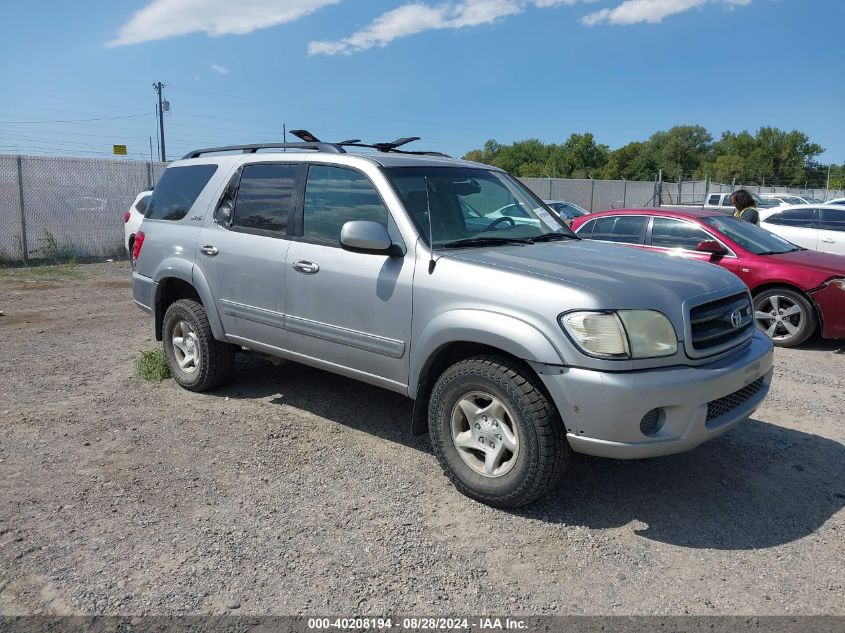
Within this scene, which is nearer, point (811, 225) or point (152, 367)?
point (152, 367)

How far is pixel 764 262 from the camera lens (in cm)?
788

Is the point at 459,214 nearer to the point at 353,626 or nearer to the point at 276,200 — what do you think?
the point at 276,200

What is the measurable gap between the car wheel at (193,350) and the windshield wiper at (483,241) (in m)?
2.33

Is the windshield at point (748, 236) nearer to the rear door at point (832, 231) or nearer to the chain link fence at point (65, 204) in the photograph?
the rear door at point (832, 231)

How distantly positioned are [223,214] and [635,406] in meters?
3.43

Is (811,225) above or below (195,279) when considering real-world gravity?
above

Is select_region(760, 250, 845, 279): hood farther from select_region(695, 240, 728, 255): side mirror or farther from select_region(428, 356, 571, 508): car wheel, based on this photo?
select_region(428, 356, 571, 508): car wheel

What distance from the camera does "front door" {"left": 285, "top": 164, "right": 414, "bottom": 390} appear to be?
4.16m

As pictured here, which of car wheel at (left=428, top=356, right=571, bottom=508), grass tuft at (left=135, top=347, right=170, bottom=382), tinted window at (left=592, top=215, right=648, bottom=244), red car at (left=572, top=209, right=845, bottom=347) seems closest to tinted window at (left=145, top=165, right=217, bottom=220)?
grass tuft at (left=135, top=347, right=170, bottom=382)

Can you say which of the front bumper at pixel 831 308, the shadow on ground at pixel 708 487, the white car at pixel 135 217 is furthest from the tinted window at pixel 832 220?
the white car at pixel 135 217

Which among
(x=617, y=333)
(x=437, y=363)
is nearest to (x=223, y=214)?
(x=437, y=363)

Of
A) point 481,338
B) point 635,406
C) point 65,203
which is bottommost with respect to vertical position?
point 635,406

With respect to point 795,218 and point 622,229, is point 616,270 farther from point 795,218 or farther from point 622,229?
point 795,218

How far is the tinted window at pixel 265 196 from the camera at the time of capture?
4922 millimetres
